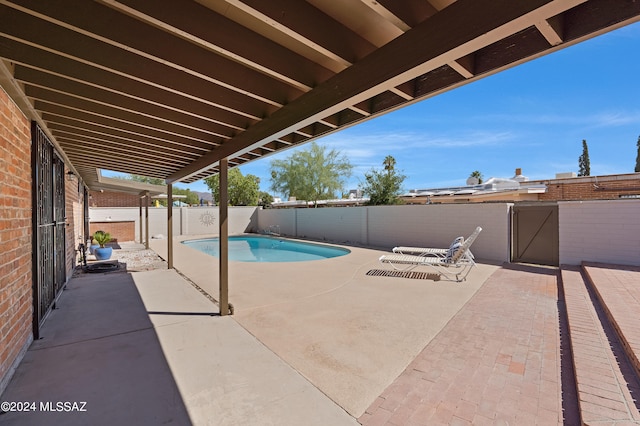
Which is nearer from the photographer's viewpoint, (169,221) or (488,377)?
(488,377)

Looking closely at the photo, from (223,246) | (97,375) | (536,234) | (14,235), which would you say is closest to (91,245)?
(223,246)

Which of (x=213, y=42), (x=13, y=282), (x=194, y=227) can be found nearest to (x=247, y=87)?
(x=213, y=42)

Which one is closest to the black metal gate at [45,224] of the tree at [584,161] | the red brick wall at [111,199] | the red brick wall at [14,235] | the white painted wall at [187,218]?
the red brick wall at [14,235]

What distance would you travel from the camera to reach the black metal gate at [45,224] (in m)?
3.53

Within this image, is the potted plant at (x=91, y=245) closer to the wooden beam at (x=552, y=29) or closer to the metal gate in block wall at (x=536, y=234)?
the wooden beam at (x=552, y=29)

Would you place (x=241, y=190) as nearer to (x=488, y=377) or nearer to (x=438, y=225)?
(x=438, y=225)

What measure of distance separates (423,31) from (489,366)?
3.06m

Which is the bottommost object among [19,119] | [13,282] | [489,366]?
[489,366]

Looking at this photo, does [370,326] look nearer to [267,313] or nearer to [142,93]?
[267,313]

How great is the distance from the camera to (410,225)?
1194cm

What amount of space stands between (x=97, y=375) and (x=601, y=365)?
4.67 m

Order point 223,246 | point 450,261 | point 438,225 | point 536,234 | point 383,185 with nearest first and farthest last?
point 223,246 < point 450,261 < point 536,234 < point 438,225 < point 383,185

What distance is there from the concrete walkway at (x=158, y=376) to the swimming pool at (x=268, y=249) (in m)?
8.22

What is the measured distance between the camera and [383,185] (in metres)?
16.4
